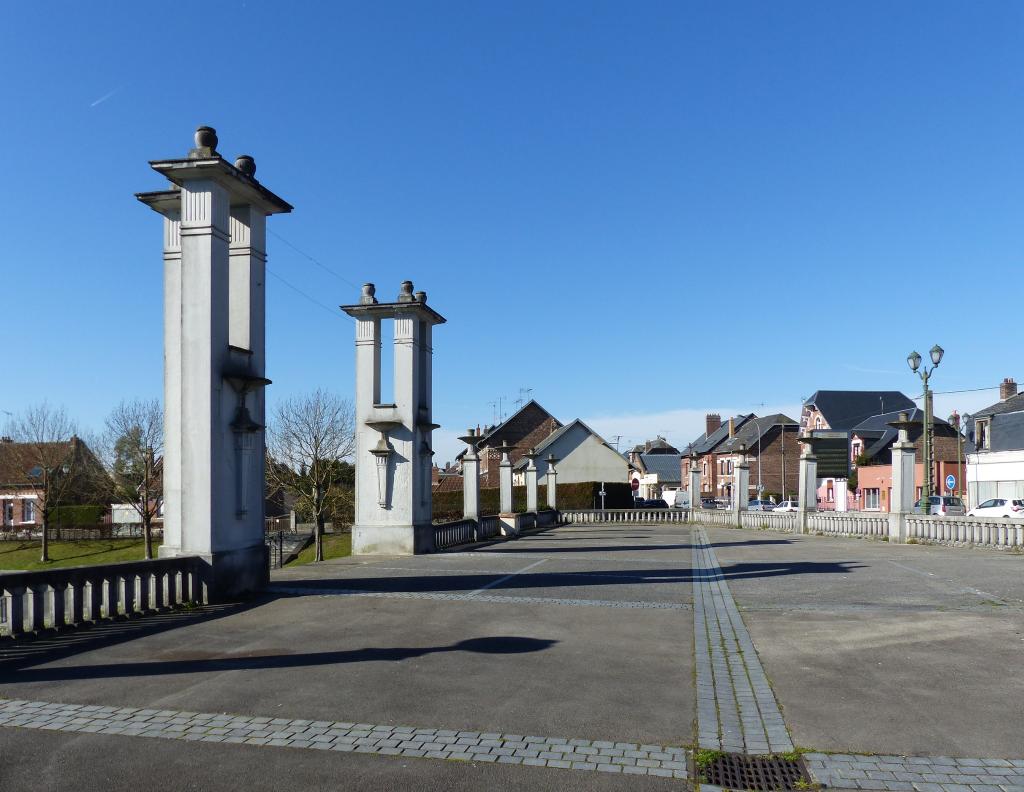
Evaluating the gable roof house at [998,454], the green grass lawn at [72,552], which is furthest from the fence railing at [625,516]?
the green grass lawn at [72,552]

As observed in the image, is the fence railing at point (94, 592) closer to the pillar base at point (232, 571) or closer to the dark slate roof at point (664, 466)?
the pillar base at point (232, 571)

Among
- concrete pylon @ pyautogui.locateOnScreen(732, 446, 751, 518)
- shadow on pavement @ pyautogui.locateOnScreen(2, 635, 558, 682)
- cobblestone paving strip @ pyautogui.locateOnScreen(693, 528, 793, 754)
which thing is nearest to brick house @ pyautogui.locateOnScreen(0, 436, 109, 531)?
concrete pylon @ pyautogui.locateOnScreen(732, 446, 751, 518)

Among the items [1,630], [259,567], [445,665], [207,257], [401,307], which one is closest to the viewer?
[445,665]

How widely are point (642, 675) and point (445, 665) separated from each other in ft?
5.56

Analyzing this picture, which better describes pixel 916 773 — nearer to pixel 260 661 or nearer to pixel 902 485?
pixel 260 661

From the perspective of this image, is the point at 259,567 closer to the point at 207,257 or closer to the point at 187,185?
the point at 207,257

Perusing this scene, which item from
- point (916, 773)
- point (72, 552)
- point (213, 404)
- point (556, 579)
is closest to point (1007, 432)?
point (556, 579)

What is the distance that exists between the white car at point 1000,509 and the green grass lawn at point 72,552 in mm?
46851

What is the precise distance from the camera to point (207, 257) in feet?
35.9

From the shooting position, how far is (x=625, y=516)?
45.4 m

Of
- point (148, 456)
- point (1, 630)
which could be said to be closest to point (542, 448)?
point (148, 456)

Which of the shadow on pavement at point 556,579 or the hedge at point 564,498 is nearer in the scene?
the shadow on pavement at point 556,579

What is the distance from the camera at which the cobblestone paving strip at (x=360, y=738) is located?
4746 millimetres

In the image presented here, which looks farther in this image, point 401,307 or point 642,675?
point 401,307
